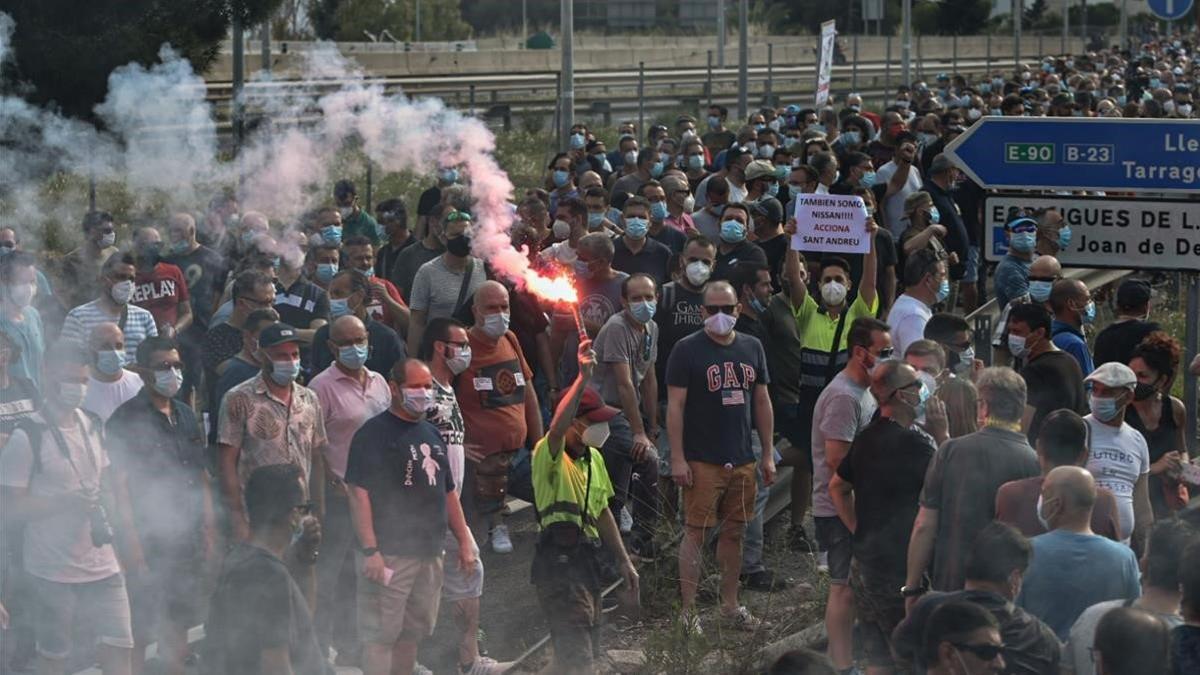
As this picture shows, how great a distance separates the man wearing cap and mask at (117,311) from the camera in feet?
32.0

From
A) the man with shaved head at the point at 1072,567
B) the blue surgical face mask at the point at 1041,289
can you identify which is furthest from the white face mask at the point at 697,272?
the man with shaved head at the point at 1072,567

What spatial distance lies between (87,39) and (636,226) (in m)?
4.20

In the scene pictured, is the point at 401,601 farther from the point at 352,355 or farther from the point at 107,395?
the point at 107,395

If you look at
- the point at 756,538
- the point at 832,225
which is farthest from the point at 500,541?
the point at 832,225

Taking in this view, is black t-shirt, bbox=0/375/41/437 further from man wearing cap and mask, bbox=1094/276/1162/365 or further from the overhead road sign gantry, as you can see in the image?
man wearing cap and mask, bbox=1094/276/1162/365

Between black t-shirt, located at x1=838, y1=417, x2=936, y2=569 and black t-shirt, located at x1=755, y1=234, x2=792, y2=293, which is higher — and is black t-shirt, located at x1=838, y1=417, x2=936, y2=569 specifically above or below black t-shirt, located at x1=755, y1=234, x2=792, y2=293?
below

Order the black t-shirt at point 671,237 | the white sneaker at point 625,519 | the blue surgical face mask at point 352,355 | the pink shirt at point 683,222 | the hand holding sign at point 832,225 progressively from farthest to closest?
the pink shirt at point 683,222 < the black t-shirt at point 671,237 < the hand holding sign at point 832,225 < the white sneaker at point 625,519 < the blue surgical face mask at point 352,355

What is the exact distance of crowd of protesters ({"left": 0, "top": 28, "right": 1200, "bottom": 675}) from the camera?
647cm

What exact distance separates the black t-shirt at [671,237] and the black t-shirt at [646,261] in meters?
0.43

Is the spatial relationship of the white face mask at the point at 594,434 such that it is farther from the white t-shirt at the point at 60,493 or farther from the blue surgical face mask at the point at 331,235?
the blue surgical face mask at the point at 331,235

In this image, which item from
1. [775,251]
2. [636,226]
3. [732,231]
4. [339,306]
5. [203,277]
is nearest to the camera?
[339,306]

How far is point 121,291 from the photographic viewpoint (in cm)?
980

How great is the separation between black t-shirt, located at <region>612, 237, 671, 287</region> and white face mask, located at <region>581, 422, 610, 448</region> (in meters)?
3.74

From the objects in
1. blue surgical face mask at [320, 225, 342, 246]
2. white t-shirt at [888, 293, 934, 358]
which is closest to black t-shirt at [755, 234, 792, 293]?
white t-shirt at [888, 293, 934, 358]
